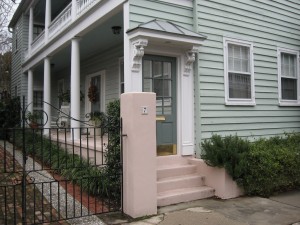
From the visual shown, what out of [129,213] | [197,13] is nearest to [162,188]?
Answer: [129,213]

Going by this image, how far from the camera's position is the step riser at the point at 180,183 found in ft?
19.6

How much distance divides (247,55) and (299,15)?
2.86 meters

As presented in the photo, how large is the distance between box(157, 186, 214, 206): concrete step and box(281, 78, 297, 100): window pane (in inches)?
176

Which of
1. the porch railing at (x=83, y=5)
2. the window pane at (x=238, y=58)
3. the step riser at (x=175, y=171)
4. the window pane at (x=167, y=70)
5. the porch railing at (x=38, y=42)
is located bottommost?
the step riser at (x=175, y=171)

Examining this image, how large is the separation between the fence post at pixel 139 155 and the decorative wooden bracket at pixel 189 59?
77.6 inches

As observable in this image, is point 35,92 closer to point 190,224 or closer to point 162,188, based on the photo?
point 162,188

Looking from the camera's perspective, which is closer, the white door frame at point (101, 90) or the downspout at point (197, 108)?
the downspout at point (197, 108)

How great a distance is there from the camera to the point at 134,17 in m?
6.30

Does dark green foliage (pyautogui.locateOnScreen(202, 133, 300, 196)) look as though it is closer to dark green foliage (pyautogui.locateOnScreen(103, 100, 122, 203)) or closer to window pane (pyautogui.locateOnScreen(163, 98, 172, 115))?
window pane (pyautogui.locateOnScreen(163, 98, 172, 115))

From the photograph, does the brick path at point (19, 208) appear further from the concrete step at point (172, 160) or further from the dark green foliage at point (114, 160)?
the concrete step at point (172, 160)

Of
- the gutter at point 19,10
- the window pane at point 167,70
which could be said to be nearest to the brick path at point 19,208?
the window pane at point 167,70

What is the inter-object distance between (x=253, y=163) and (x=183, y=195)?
1.49 metres

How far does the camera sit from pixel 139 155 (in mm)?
4996

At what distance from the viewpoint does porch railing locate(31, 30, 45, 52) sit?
12498 mm
